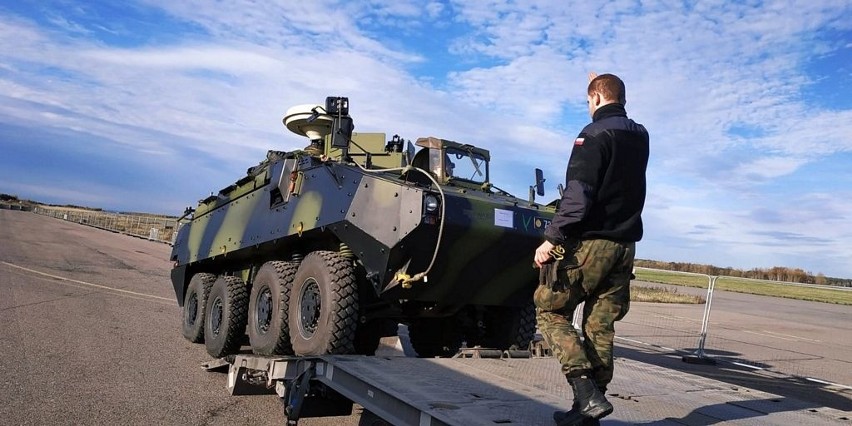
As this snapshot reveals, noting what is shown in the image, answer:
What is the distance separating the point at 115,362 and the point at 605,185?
227 inches

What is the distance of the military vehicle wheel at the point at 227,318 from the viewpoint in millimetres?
7833

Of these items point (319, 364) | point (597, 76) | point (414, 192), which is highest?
point (597, 76)

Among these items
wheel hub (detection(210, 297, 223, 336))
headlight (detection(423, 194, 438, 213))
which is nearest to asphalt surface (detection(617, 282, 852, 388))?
headlight (detection(423, 194, 438, 213))

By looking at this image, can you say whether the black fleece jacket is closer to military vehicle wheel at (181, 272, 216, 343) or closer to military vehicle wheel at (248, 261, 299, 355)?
military vehicle wheel at (248, 261, 299, 355)

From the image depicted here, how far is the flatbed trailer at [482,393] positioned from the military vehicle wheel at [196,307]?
3355 mm

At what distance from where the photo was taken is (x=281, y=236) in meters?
6.72

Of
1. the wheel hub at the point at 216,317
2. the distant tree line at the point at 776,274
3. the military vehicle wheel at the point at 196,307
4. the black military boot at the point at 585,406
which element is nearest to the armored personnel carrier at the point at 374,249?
the wheel hub at the point at 216,317

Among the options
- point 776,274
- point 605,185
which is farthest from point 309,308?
point 776,274

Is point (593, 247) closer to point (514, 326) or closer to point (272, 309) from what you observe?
point (514, 326)

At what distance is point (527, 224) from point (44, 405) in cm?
397

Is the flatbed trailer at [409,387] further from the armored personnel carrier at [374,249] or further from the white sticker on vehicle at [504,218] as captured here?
the white sticker on vehicle at [504,218]

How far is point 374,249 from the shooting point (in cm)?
545

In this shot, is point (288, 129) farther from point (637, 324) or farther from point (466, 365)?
point (637, 324)

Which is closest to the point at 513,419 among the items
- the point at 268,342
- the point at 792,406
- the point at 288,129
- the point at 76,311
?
the point at 792,406
